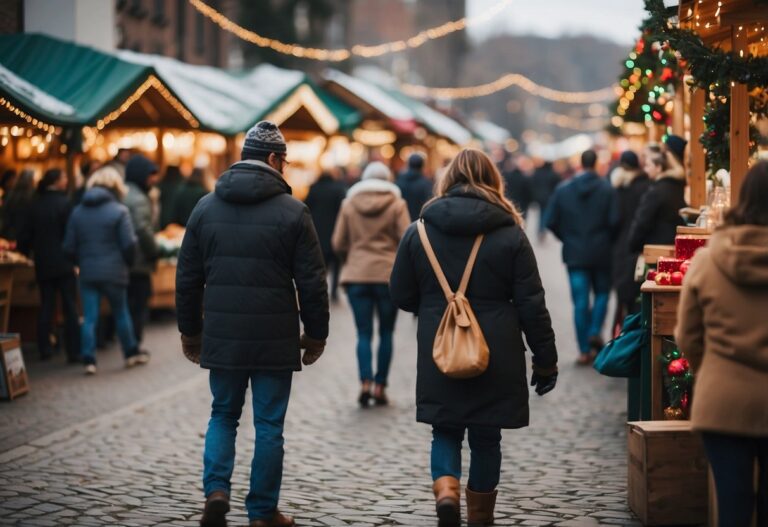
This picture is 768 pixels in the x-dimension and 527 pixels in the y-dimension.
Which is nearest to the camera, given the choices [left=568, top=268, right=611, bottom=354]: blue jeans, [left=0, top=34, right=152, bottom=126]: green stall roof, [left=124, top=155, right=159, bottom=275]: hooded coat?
[left=568, top=268, right=611, bottom=354]: blue jeans

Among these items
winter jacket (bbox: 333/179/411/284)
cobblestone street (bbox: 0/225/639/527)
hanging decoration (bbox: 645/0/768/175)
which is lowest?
cobblestone street (bbox: 0/225/639/527)

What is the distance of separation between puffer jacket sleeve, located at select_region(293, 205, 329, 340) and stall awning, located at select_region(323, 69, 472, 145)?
2112cm

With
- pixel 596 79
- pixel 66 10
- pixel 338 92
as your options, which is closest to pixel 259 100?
pixel 66 10

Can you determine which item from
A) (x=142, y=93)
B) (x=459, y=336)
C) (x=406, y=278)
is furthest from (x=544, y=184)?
(x=459, y=336)

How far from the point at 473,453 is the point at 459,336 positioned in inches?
26.2

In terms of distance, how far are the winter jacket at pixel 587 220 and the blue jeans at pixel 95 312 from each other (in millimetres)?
4239

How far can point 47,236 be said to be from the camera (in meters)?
13.0

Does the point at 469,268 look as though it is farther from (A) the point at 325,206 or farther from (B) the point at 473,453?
(A) the point at 325,206

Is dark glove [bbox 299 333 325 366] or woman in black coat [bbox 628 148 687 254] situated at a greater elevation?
woman in black coat [bbox 628 148 687 254]

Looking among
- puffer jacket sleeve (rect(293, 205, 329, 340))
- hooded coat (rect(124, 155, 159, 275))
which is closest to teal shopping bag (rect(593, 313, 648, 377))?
puffer jacket sleeve (rect(293, 205, 329, 340))

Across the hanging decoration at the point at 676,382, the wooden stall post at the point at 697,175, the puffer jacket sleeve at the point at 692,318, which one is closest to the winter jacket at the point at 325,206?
the wooden stall post at the point at 697,175

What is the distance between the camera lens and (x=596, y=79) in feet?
422

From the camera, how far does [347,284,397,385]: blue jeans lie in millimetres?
10852

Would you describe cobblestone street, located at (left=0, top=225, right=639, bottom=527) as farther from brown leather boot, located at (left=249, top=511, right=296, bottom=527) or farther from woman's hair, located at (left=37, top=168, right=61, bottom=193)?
woman's hair, located at (left=37, top=168, right=61, bottom=193)
